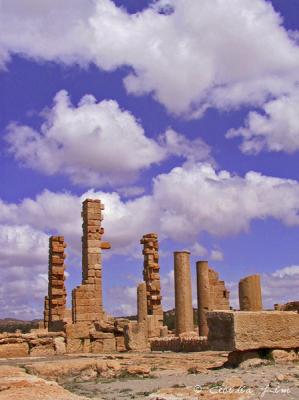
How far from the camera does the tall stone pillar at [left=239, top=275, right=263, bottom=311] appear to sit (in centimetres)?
1975

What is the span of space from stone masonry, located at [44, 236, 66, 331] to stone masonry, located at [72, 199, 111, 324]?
9.08 feet

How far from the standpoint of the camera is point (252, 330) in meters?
12.7

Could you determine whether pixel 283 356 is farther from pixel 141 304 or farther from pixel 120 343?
pixel 141 304

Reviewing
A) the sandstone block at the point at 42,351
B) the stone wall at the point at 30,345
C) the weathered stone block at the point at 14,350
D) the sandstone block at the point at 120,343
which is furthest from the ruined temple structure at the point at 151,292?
the weathered stone block at the point at 14,350

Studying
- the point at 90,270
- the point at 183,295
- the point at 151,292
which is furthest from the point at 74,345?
the point at 151,292

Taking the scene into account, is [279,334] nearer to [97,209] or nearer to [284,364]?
[284,364]

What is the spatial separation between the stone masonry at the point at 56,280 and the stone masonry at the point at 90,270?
2767 millimetres

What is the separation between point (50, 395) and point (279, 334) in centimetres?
746

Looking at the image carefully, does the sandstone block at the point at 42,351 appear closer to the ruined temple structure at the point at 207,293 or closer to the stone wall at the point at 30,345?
the stone wall at the point at 30,345

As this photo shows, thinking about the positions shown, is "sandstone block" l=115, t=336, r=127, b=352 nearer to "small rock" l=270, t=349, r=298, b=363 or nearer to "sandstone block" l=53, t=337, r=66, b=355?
"sandstone block" l=53, t=337, r=66, b=355

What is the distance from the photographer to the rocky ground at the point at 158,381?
25.1 ft

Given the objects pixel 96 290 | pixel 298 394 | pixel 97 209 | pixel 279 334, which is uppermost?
pixel 97 209

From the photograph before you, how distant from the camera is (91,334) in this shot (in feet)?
76.0

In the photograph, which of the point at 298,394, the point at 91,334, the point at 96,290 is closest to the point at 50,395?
the point at 298,394
